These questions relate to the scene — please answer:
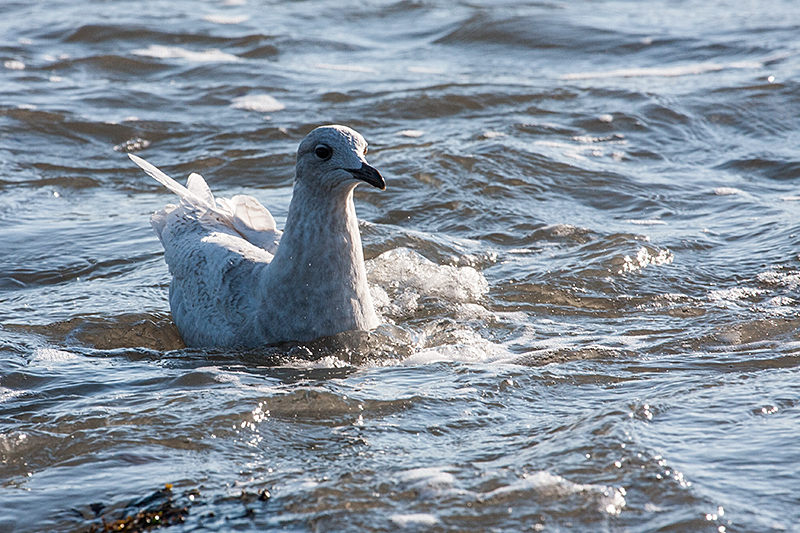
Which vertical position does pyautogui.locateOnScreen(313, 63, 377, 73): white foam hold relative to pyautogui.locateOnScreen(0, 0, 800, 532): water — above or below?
above

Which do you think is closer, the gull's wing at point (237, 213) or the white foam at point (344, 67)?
the gull's wing at point (237, 213)

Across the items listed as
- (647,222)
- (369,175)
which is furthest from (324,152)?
(647,222)

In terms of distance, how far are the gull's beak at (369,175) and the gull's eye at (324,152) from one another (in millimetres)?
162

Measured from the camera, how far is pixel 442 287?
22.7 ft

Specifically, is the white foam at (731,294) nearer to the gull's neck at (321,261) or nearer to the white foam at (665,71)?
the gull's neck at (321,261)

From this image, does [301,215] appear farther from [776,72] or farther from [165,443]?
[776,72]

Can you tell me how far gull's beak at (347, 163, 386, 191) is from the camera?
5268mm

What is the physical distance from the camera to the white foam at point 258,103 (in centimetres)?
1179

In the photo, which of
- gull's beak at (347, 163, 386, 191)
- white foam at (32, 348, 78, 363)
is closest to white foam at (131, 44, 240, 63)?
white foam at (32, 348, 78, 363)

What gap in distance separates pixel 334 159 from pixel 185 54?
999 cm

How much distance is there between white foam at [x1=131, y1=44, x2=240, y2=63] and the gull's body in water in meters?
8.61

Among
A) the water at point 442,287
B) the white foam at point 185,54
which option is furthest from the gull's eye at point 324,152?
the white foam at point 185,54

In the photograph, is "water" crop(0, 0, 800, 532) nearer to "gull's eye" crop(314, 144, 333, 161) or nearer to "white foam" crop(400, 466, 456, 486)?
"white foam" crop(400, 466, 456, 486)

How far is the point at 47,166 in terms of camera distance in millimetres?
9945
